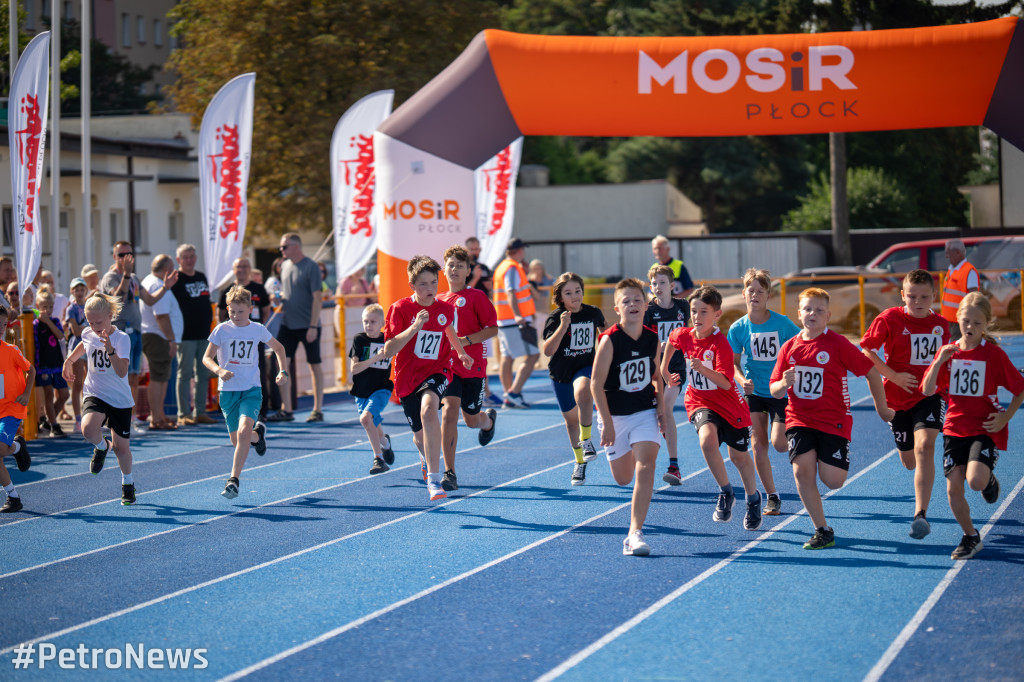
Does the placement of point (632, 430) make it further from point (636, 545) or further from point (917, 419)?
point (917, 419)

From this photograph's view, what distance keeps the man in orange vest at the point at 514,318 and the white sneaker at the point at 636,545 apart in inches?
285

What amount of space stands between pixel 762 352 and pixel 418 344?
2.69 m

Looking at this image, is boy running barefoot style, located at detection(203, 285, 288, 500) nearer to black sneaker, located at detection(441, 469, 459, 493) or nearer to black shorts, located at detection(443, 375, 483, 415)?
black shorts, located at detection(443, 375, 483, 415)

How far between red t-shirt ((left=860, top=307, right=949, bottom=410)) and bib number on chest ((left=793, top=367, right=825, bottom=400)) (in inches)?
28.3

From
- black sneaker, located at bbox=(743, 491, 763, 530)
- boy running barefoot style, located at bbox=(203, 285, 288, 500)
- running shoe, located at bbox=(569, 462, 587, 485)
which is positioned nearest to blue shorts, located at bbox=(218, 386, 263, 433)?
boy running barefoot style, located at bbox=(203, 285, 288, 500)

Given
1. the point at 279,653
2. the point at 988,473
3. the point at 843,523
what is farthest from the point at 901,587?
the point at 279,653

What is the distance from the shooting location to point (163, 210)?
109ft

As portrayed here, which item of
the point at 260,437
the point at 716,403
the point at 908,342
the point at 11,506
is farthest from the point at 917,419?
the point at 11,506

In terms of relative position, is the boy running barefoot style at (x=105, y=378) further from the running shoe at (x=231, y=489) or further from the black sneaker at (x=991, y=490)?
the black sneaker at (x=991, y=490)

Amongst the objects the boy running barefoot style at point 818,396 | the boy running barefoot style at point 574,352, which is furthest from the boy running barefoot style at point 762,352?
the boy running barefoot style at point 574,352

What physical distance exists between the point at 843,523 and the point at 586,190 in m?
40.1

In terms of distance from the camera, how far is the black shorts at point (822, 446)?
7.19 metres

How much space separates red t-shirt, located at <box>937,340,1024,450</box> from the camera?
22.7 feet

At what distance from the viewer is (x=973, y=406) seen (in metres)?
6.95
